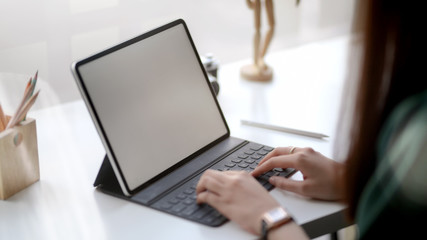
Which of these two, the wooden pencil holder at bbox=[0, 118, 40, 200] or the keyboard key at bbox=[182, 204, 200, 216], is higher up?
the wooden pencil holder at bbox=[0, 118, 40, 200]

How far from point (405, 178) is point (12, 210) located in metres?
0.69

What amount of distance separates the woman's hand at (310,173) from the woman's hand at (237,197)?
73mm

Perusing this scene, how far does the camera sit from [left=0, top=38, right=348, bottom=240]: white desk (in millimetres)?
1003

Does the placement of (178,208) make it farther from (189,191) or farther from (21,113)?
(21,113)

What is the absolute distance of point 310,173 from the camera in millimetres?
1092

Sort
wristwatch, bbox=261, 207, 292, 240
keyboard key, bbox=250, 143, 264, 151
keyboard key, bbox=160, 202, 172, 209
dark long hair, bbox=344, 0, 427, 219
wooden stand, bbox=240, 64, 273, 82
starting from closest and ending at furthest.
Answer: dark long hair, bbox=344, 0, 427, 219, wristwatch, bbox=261, 207, 292, 240, keyboard key, bbox=160, 202, 172, 209, keyboard key, bbox=250, 143, 264, 151, wooden stand, bbox=240, 64, 273, 82

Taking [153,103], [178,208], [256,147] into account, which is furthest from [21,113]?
[256,147]

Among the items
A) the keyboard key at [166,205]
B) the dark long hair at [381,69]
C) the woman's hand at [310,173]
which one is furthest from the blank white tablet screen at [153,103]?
the dark long hair at [381,69]

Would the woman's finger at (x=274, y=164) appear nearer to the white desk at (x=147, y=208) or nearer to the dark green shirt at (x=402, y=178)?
the white desk at (x=147, y=208)

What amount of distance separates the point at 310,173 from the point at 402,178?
1.12ft

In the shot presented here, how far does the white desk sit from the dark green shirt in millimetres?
245

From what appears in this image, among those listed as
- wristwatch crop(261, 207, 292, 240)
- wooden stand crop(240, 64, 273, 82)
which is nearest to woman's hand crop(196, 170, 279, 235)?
wristwatch crop(261, 207, 292, 240)

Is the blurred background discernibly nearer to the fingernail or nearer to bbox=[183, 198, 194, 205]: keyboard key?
the fingernail

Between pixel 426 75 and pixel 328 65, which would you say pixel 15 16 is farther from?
pixel 426 75
